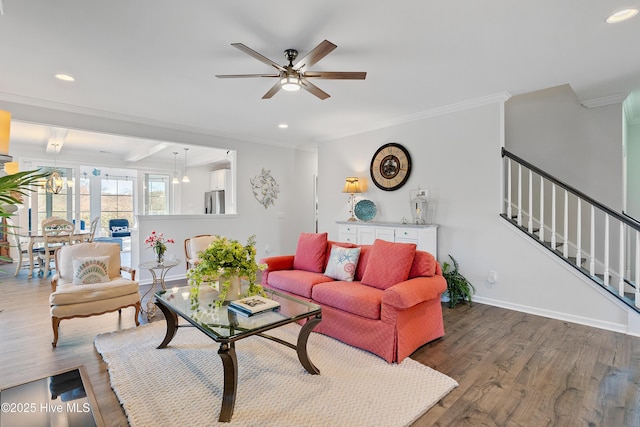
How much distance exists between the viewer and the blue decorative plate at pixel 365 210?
208 inches

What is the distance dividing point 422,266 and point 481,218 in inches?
69.0

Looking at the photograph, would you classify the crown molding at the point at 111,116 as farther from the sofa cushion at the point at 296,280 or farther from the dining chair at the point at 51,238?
the sofa cushion at the point at 296,280

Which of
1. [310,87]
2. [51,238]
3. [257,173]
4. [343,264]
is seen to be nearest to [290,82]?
[310,87]

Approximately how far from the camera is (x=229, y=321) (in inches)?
82.0

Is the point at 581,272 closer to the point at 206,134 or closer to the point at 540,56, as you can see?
the point at 540,56

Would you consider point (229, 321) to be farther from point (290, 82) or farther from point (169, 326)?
point (290, 82)

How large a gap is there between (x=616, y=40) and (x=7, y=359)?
579cm

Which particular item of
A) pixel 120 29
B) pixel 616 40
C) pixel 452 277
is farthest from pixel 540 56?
pixel 120 29

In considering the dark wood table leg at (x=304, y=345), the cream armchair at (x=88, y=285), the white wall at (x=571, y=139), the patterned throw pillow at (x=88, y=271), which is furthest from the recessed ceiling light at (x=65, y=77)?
the white wall at (x=571, y=139)

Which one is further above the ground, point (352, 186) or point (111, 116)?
point (111, 116)

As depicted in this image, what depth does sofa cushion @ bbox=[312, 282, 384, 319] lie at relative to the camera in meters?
2.60

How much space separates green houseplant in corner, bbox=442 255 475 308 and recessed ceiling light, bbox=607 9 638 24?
9.48 ft

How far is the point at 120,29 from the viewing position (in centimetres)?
248

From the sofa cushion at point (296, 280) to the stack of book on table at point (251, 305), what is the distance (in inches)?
33.1
